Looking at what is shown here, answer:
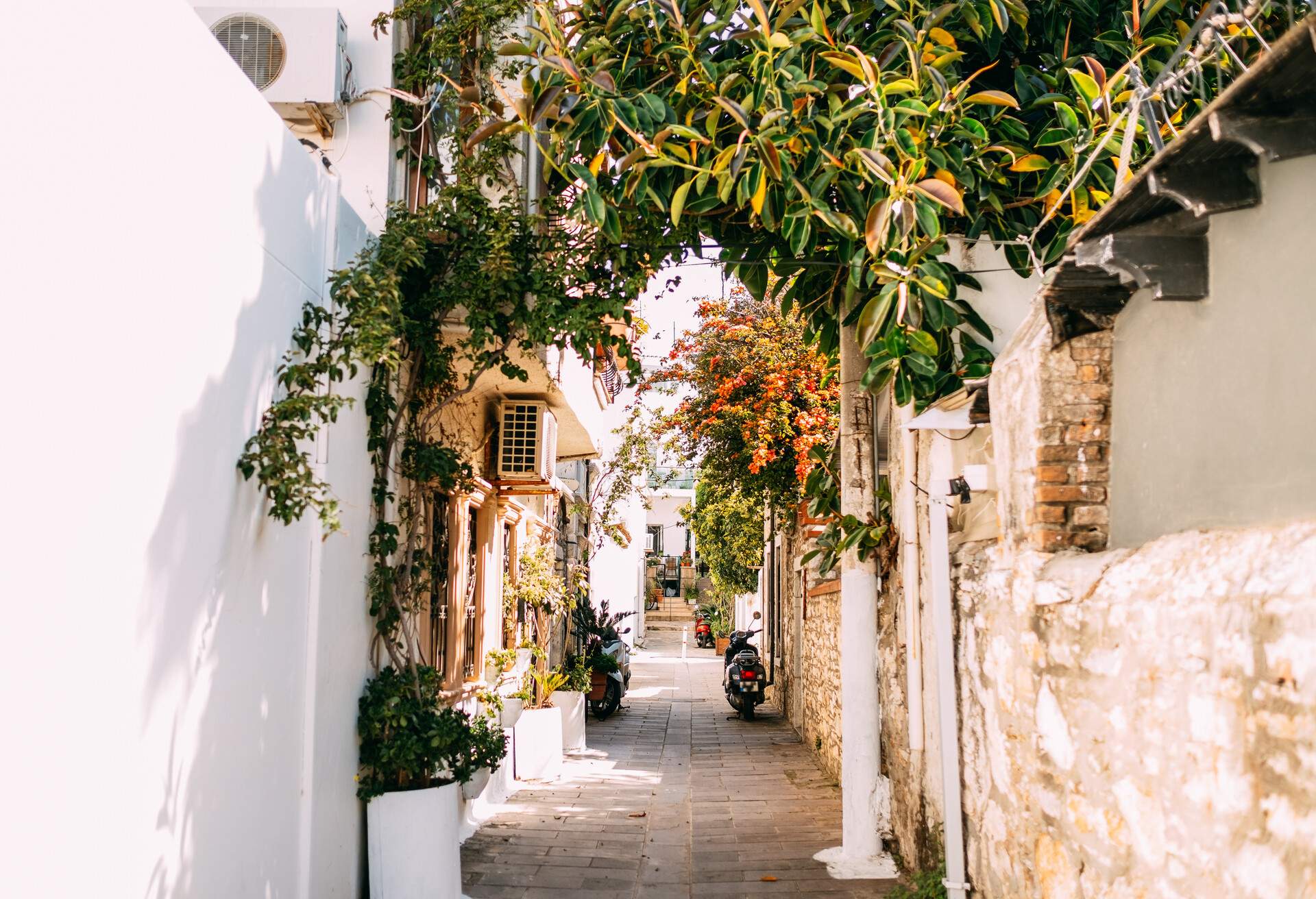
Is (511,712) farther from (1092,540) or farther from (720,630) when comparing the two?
(720,630)

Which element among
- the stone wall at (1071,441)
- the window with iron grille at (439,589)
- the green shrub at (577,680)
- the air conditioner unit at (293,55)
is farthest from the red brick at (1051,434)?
the green shrub at (577,680)

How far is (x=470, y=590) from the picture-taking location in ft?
33.1

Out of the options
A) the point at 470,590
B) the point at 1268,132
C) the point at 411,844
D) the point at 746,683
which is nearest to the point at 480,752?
the point at 411,844

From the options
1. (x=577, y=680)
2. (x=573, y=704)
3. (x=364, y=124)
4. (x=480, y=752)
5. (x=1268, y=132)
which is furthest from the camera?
(x=577, y=680)

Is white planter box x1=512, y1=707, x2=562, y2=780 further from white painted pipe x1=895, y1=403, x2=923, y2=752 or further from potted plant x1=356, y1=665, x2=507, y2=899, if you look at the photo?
white painted pipe x1=895, y1=403, x2=923, y2=752

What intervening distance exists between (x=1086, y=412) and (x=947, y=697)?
2.11 meters

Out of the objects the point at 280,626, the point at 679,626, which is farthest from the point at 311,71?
the point at 679,626

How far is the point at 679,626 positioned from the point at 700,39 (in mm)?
39817

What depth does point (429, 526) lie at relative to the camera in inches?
316

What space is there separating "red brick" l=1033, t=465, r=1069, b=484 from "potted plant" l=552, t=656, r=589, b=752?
28.2 ft

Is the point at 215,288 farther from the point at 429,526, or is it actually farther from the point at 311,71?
the point at 429,526

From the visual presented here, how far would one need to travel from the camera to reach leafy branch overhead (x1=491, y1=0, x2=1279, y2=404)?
5539mm

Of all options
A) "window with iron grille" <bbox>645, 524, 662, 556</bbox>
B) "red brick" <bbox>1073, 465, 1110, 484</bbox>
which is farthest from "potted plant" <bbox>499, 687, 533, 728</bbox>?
"window with iron grille" <bbox>645, 524, 662, 556</bbox>

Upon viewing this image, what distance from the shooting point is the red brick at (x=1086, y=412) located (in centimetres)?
437
